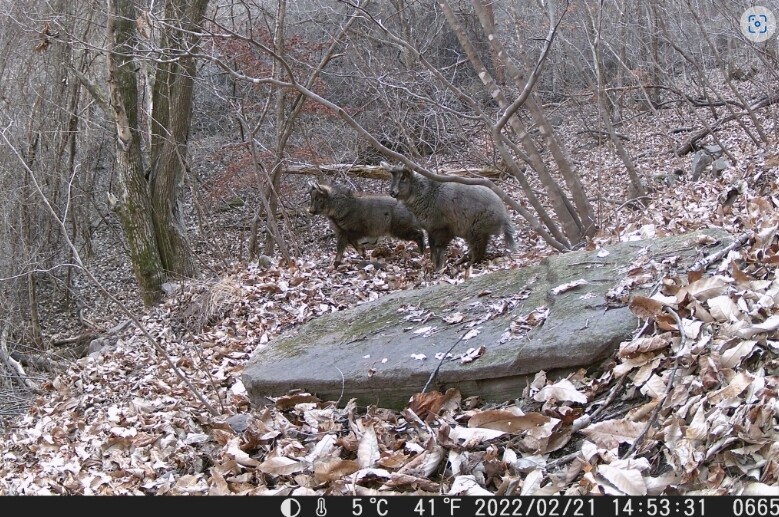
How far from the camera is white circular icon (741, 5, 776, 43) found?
11867 millimetres

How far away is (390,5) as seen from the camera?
68.7 feet

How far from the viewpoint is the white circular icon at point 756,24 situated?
11.9 metres

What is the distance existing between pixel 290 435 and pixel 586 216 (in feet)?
20.4

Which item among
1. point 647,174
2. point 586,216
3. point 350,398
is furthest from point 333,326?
point 647,174

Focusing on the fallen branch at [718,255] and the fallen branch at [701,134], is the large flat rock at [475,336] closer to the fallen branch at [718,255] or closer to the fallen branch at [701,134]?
the fallen branch at [718,255]

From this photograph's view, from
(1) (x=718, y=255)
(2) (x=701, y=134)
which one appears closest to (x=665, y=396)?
(1) (x=718, y=255)

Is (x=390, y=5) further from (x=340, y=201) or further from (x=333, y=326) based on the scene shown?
(x=333, y=326)

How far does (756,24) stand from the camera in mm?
11984

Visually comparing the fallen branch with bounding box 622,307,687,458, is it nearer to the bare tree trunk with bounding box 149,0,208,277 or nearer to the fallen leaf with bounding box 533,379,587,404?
the fallen leaf with bounding box 533,379,587,404

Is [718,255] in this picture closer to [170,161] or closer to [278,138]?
[278,138]
